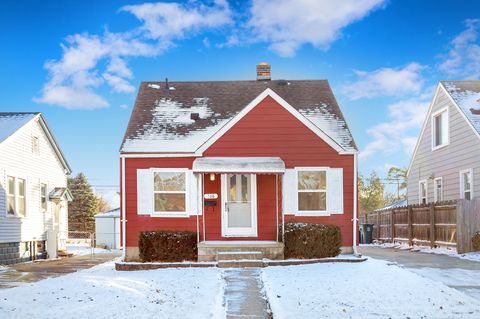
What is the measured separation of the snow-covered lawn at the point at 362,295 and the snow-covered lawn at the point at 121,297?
126cm

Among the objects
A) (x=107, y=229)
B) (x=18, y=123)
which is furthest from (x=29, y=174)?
(x=107, y=229)

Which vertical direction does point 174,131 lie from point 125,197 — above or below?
above

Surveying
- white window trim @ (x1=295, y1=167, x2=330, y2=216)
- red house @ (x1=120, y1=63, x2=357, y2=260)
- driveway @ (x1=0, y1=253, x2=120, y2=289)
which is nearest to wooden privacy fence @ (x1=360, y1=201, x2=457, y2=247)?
red house @ (x1=120, y1=63, x2=357, y2=260)

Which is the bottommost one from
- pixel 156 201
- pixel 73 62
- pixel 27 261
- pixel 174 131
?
pixel 27 261

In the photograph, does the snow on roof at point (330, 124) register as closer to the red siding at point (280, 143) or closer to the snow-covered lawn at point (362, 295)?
the red siding at point (280, 143)

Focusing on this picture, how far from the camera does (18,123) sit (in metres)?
21.5

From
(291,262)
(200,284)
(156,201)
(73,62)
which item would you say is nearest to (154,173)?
(156,201)

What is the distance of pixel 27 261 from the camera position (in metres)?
21.3

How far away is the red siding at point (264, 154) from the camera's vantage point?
17.2 m

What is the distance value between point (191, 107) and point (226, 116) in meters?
1.41

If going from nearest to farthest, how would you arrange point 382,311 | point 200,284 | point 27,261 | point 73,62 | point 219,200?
1. point 382,311
2. point 200,284
3. point 219,200
4. point 27,261
5. point 73,62

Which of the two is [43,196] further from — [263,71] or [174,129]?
[263,71]

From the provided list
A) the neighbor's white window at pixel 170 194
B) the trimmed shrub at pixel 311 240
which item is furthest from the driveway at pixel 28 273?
the trimmed shrub at pixel 311 240

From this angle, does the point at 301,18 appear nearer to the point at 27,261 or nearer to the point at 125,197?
the point at 125,197
